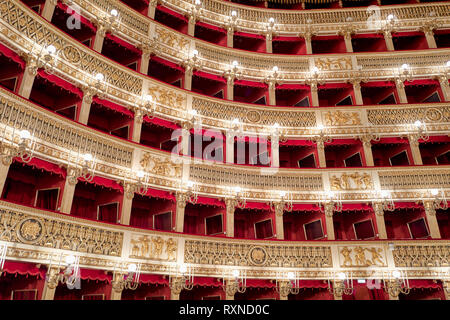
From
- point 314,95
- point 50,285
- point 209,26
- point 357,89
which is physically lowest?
point 50,285

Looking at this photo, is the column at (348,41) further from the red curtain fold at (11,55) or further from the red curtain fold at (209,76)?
the red curtain fold at (11,55)

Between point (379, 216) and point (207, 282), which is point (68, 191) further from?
point (379, 216)

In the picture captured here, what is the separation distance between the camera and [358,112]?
1822cm

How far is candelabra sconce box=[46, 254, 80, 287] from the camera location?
10491mm

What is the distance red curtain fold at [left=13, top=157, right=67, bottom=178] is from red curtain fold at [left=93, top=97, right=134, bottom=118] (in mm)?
3561

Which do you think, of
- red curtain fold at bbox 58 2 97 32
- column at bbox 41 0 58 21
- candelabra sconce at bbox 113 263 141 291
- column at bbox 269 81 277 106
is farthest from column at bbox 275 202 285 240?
column at bbox 41 0 58 21

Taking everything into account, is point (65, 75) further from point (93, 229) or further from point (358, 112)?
point (358, 112)

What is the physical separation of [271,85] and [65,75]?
33.5 ft

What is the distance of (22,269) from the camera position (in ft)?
33.9

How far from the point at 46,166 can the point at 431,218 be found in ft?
49.5

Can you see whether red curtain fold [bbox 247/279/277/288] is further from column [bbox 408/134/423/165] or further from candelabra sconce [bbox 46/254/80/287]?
column [bbox 408/134/423/165]

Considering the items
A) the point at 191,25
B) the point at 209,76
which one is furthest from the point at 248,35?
the point at 209,76

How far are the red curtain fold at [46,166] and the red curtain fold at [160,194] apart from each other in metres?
3.31
